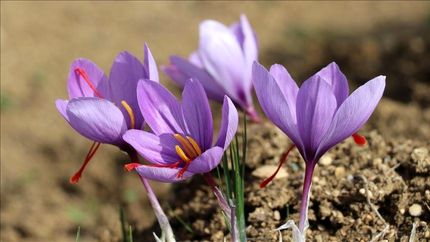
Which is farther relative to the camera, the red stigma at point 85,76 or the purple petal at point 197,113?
the red stigma at point 85,76

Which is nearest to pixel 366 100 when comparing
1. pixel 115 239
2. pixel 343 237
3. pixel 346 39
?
pixel 343 237

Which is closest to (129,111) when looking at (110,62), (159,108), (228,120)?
(159,108)

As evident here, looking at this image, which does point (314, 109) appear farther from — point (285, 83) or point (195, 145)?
point (195, 145)

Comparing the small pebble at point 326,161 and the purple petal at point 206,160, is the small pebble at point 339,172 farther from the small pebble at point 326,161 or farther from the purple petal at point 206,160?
the purple petal at point 206,160

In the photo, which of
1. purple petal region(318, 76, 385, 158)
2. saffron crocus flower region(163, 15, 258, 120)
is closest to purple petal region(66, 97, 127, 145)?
purple petal region(318, 76, 385, 158)

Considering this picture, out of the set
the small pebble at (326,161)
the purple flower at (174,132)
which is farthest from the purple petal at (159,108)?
the small pebble at (326,161)

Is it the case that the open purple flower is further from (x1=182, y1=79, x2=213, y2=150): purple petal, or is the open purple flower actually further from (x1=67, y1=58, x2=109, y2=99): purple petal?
(x1=182, y1=79, x2=213, y2=150): purple petal
